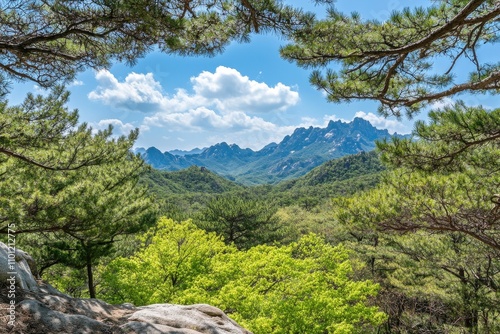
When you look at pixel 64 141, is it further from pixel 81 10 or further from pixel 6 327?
pixel 6 327

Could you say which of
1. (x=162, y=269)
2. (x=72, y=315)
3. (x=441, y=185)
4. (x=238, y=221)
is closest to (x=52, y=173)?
(x=72, y=315)

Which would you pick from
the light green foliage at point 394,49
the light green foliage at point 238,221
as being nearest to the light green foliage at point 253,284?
the light green foliage at point 394,49

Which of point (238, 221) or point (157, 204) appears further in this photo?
point (238, 221)

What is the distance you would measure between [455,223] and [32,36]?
22.5ft

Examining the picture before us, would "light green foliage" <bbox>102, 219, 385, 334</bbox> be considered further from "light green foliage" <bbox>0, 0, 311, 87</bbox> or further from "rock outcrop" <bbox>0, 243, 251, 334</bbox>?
"light green foliage" <bbox>0, 0, 311, 87</bbox>

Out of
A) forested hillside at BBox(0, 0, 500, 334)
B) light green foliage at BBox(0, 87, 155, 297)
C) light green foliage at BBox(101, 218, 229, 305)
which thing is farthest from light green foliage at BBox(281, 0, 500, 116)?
light green foliage at BBox(101, 218, 229, 305)

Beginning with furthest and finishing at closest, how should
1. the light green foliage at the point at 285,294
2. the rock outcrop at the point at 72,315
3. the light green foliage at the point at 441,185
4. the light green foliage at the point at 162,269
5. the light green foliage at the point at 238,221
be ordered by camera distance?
the light green foliage at the point at 238,221
the light green foliage at the point at 162,269
the light green foliage at the point at 285,294
the light green foliage at the point at 441,185
the rock outcrop at the point at 72,315

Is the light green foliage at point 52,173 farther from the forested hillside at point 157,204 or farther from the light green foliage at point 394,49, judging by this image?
the light green foliage at point 394,49

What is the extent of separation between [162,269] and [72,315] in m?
5.04

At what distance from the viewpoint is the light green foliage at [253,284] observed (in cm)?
689

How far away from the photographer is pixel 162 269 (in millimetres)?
8656

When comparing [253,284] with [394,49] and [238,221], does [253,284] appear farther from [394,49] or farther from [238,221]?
[238,221]

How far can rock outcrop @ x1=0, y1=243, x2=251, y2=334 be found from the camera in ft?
11.0

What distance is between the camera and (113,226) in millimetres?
6332
